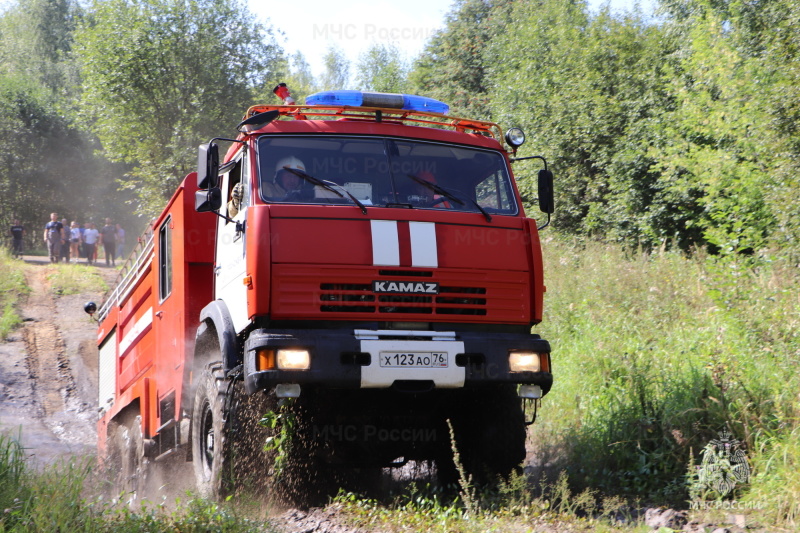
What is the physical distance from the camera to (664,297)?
10.1 m

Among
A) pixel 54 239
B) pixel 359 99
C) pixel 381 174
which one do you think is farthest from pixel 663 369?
pixel 54 239

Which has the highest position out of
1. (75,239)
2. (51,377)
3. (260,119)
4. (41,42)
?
(41,42)

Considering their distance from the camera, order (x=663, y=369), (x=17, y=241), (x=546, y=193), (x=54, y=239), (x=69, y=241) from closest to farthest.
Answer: (x=546, y=193) < (x=663, y=369) < (x=54, y=239) < (x=17, y=241) < (x=69, y=241)

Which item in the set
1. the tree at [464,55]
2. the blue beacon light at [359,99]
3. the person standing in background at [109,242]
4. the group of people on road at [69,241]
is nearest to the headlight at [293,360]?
the blue beacon light at [359,99]

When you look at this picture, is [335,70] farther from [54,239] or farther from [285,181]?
[285,181]

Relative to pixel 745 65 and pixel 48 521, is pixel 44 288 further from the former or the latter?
pixel 48 521

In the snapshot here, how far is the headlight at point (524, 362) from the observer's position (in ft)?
18.2

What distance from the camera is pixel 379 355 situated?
5.31 meters

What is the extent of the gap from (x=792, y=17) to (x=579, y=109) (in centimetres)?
846

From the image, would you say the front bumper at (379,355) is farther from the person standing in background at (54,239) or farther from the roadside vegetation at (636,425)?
the person standing in background at (54,239)

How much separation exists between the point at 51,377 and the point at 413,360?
11.9 meters

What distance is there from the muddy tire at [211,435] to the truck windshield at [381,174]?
1.43 meters

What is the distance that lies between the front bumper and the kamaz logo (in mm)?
277

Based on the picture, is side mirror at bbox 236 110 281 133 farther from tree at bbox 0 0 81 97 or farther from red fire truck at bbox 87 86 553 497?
tree at bbox 0 0 81 97
